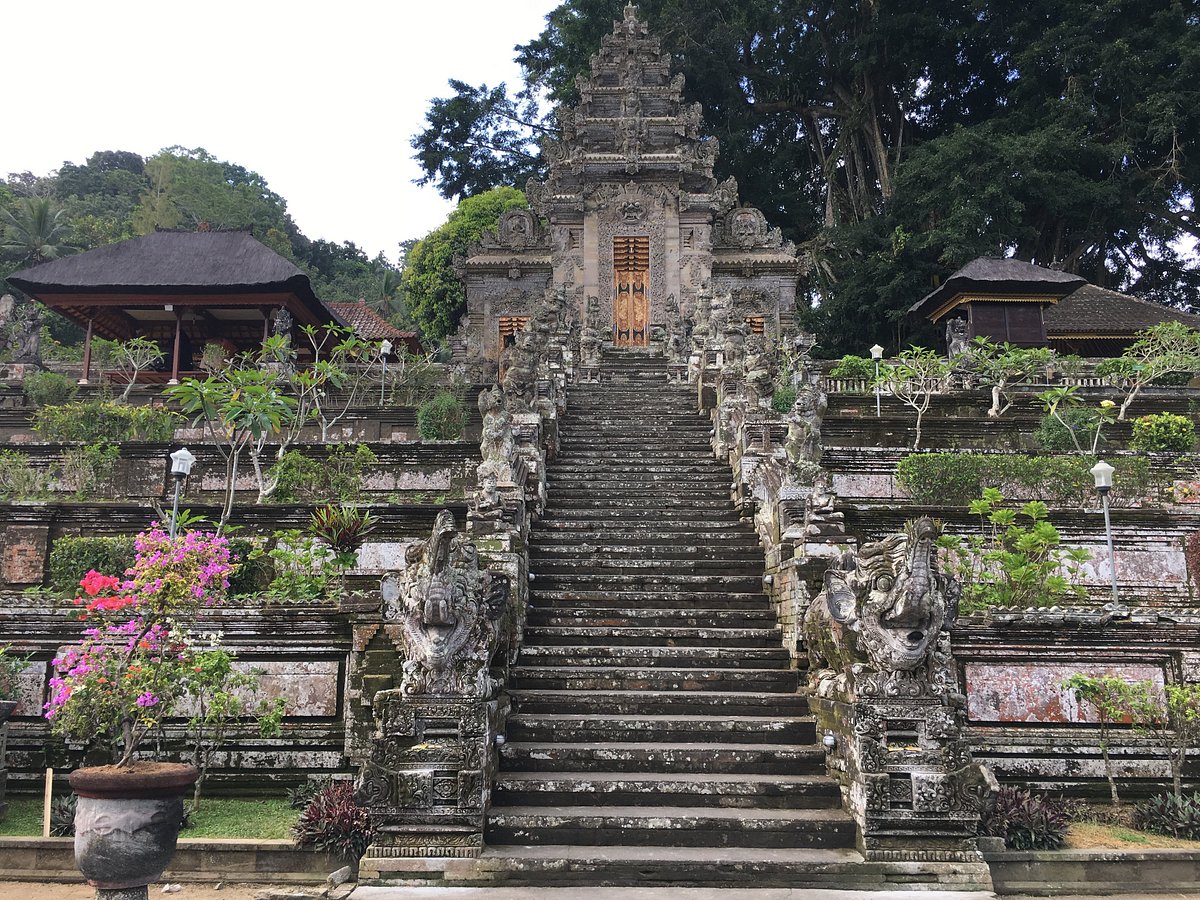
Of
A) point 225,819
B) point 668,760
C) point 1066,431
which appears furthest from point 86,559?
point 1066,431

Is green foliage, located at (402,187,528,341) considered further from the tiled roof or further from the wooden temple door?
the wooden temple door

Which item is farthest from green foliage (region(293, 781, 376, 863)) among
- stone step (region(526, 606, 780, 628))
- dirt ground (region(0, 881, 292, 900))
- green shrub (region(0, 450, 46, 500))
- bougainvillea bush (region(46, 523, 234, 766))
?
green shrub (region(0, 450, 46, 500))

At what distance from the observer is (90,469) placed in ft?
41.4

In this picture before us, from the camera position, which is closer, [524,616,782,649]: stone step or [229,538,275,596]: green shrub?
[524,616,782,649]: stone step

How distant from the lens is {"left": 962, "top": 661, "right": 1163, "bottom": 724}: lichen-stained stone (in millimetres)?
7551

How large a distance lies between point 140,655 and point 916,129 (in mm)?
34739

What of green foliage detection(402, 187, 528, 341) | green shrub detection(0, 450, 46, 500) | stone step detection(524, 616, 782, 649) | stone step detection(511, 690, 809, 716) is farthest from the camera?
green foliage detection(402, 187, 528, 341)

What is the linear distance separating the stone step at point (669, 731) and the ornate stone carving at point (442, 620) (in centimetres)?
71

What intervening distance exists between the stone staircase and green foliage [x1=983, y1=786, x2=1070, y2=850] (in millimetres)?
1062

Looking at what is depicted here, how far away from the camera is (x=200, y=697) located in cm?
739

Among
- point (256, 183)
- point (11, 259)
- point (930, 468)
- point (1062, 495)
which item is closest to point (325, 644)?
point (930, 468)

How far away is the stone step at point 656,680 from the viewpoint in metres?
7.53

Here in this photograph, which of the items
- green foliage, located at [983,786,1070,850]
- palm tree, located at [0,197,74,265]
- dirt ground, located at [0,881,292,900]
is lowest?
dirt ground, located at [0,881,292,900]

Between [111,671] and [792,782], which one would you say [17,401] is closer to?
[111,671]
